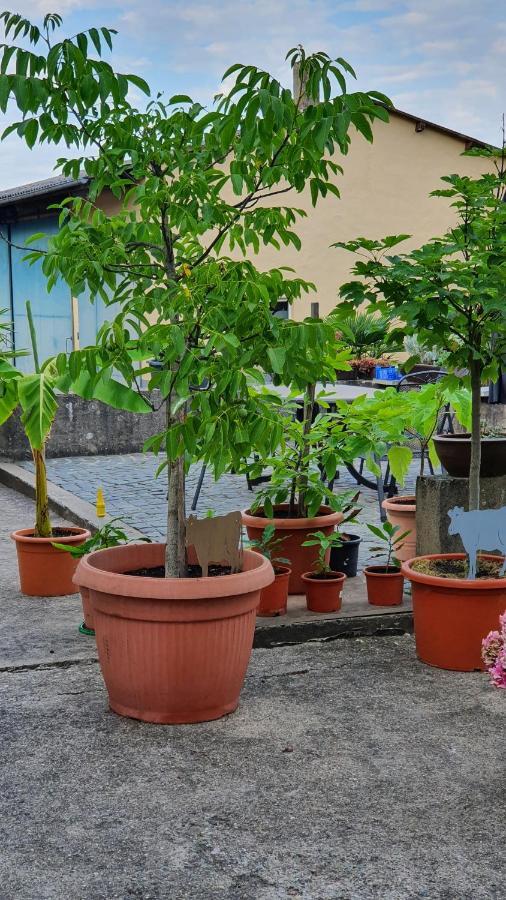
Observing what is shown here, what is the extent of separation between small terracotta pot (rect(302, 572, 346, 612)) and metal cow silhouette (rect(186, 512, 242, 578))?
1129mm

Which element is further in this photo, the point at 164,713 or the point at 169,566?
the point at 169,566

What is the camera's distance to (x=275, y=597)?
17.6 ft

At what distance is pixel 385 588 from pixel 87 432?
7.84m

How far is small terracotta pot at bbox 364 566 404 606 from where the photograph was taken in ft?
18.2

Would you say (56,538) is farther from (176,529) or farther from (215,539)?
(215,539)

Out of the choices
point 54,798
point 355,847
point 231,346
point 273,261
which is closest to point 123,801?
point 54,798

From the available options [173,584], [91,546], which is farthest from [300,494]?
[173,584]

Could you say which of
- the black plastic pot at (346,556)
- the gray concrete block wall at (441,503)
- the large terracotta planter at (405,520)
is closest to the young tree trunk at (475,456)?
the gray concrete block wall at (441,503)

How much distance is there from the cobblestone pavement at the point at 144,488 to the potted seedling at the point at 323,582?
1.22m

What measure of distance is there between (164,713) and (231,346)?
1.52m

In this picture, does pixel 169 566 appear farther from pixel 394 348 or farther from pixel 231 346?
pixel 394 348

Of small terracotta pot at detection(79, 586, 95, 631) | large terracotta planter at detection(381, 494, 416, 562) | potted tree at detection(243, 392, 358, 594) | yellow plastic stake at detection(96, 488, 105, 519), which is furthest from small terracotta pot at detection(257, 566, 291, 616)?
yellow plastic stake at detection(96, 488, 105, 519)

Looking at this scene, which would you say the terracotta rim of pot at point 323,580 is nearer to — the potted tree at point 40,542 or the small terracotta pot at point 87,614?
the small terracotta pot at point 87,614

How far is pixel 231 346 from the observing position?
12.3 feet
